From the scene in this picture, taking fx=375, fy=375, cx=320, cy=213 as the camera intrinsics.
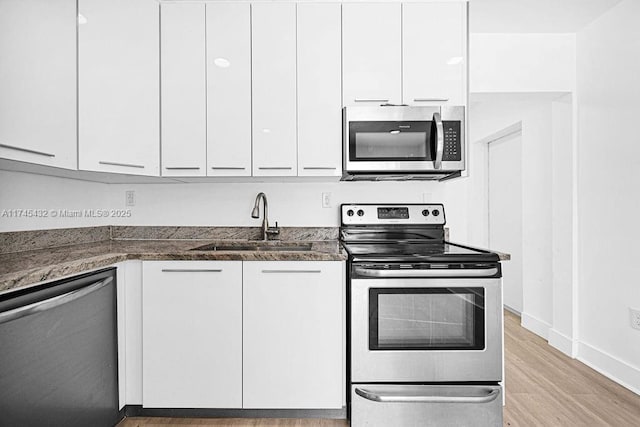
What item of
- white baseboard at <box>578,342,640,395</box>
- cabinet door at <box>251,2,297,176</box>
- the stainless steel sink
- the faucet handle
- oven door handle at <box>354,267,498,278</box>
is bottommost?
white baseboard at <box>578,342,640,395</box>

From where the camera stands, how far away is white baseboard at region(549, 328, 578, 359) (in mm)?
2803

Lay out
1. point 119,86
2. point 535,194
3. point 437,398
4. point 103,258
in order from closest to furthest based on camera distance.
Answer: point 103,258
point 437,398
point 119,86
point 535,194

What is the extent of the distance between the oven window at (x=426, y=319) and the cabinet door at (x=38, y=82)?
1.63 m

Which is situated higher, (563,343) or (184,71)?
(184,71)

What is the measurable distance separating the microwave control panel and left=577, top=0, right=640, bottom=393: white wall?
1.14 metres

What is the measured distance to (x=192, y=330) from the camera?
1938 mm

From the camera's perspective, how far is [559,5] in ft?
7.96

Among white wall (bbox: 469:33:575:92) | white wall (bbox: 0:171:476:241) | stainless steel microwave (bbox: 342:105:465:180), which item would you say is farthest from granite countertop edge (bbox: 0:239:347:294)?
white wall (bbox: 469:33:575:92)

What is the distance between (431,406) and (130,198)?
230cm

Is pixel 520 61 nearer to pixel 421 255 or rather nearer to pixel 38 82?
pixel 421 255

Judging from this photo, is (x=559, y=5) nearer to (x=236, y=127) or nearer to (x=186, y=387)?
(x=236, y=127)

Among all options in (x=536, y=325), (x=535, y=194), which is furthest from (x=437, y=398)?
(x=535, y=194)

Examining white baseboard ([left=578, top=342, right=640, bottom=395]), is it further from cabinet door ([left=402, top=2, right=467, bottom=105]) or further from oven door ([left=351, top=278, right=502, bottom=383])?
cabinet door ([left=402, top=2, right=467, bottom=105])

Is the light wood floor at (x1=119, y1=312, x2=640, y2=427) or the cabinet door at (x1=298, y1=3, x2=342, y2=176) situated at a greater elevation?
the cabinet door at (x1=298, y1=3, x2=342, y2=176)
